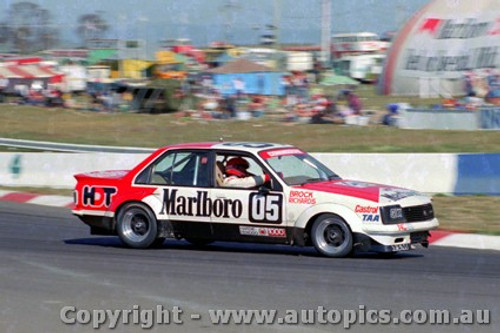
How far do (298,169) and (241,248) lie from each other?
116cm

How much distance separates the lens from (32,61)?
167 feet

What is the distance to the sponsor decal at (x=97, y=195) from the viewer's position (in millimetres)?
11211

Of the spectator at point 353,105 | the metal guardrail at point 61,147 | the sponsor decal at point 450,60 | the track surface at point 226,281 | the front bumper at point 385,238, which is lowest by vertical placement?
the track surface at point 226,281

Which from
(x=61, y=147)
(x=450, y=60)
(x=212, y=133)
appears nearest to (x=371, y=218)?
(x=61, y=147)

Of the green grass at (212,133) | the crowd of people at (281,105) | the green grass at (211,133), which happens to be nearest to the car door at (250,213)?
the green grass at (211,133)

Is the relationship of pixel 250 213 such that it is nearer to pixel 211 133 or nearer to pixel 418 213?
pixel 418 213

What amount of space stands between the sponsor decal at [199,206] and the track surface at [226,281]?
0.45 metres

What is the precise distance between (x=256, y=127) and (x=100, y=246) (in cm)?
2084

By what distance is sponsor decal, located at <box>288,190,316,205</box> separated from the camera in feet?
33.6

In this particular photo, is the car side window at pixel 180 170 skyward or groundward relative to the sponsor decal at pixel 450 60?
groundward

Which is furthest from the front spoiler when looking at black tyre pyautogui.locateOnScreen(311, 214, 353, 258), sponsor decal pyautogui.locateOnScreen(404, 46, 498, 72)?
sponsor decal pyautogui.locateOnScreen(404, 46, 498, 72)

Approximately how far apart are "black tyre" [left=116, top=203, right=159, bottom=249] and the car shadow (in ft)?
0.35

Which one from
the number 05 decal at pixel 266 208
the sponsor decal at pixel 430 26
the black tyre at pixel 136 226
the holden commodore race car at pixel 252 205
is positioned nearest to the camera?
the holden commodore race car at pixel 252 205

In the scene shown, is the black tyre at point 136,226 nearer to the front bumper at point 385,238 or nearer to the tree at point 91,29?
the front bumper at point 385,238
